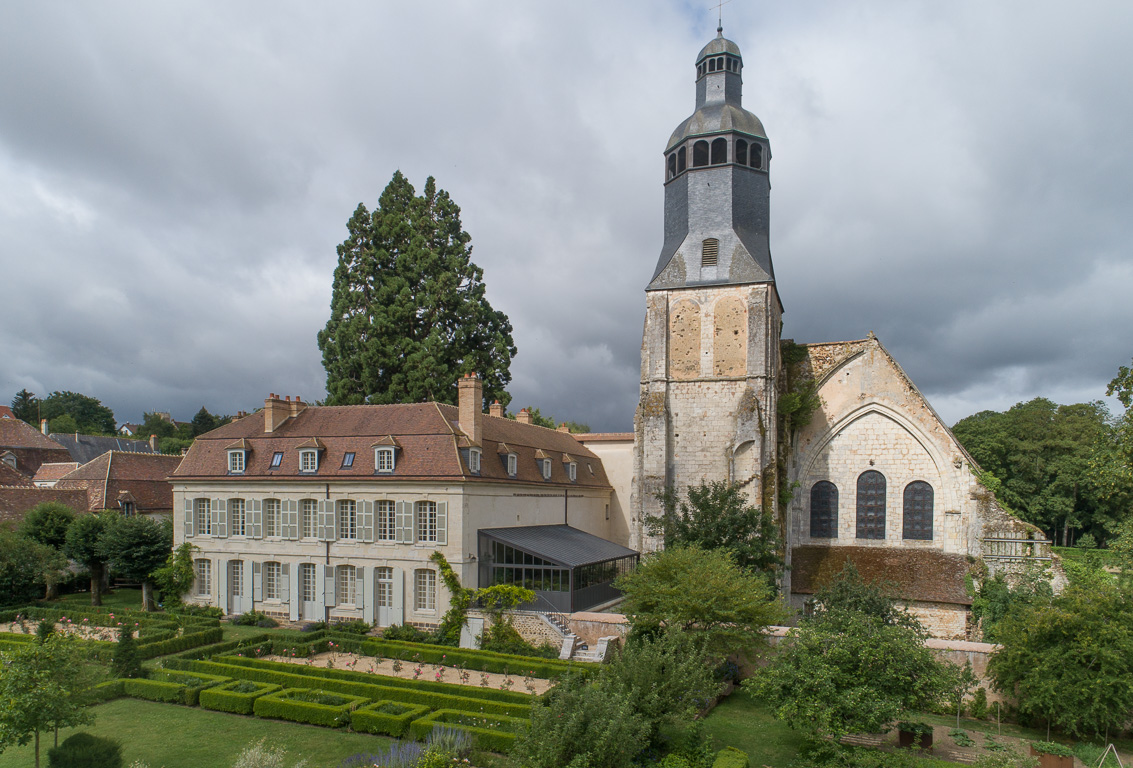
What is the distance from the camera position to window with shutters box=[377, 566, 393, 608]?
78.6ft

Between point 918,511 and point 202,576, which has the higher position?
point 918,511

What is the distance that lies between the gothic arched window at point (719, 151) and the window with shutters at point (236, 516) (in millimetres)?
22135

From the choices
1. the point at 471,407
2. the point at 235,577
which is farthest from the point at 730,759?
the point at 235,577

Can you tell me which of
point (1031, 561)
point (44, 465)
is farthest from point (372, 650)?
point (44, 465)

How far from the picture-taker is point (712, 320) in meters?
26.5

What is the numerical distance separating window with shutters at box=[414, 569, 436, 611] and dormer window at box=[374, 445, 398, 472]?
371 centimetres

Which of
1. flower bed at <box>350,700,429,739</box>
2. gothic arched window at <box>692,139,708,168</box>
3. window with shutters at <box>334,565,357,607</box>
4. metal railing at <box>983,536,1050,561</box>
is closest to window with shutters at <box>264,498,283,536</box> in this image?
window with shutters at <box>334,565,357,607</box>

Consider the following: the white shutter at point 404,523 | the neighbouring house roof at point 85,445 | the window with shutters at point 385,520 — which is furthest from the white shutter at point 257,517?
the neighbouring house roof at point 85,445

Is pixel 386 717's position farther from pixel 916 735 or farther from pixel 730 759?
pixel 916 735

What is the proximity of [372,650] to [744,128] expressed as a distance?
73.2ft

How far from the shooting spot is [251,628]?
24.6m

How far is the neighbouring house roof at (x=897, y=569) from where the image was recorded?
79.8 ft

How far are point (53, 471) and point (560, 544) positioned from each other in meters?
35.2

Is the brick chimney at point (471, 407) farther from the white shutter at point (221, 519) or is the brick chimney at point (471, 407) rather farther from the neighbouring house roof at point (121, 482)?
the neighbouring house roof at point (121, 482)
